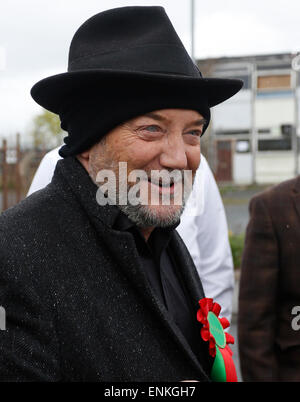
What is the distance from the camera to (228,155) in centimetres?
2895

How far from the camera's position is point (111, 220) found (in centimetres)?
167

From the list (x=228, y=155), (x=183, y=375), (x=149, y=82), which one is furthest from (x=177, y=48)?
(x=228, y=155)

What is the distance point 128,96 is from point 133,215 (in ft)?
1.03

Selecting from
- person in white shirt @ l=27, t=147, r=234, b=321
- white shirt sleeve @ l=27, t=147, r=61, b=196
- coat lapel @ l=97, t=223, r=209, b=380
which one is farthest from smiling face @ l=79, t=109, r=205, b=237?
person in white shirt @ l=27, t=147, r=234, b=321

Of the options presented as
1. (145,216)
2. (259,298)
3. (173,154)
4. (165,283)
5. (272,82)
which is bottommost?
(259,298)

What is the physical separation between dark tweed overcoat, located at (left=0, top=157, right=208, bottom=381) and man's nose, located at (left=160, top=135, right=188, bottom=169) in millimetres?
188

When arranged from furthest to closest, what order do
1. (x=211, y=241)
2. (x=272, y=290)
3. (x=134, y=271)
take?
1. (x=211, y=241)
2. (x=272, y=290)
3. (x=134, y=271)

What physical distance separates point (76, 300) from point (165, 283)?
43 cm

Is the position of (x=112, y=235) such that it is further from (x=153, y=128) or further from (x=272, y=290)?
(x=272, y=290)

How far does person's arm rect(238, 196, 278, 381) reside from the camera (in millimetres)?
2787

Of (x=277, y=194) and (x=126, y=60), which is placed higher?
(x=126, y=60)

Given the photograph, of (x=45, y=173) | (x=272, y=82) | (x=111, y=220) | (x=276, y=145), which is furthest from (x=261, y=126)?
(x=111, y=220)

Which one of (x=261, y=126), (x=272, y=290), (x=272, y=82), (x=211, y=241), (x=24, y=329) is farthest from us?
(x=261, y=126)

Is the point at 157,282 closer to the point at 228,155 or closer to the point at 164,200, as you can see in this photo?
the point at 164,200
